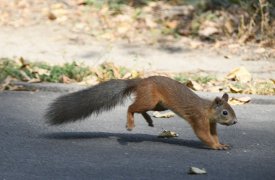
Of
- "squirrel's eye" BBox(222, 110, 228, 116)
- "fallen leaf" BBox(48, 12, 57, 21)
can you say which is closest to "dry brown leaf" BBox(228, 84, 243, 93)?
"squirrel's eye" BBox(222, 110, 228, 116)

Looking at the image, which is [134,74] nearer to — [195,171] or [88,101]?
[88,101]

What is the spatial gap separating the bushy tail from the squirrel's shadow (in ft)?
0.92

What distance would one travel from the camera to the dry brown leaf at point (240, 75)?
983 cm

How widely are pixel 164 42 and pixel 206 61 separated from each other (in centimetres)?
126

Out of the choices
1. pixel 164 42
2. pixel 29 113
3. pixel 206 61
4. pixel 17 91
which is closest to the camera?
pixel 29 113

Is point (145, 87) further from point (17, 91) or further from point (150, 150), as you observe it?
point (17, 91)

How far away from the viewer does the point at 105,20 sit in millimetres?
13336

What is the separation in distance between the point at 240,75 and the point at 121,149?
370cm

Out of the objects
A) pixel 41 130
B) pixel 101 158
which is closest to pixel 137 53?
pixel 41 130

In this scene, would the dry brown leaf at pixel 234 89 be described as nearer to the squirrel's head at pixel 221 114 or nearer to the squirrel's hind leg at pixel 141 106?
the squirrel's head at pixel 221 114

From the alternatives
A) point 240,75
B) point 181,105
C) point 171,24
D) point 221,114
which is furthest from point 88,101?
point 171,24

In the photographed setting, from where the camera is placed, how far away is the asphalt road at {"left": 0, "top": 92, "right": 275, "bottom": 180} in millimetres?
5730

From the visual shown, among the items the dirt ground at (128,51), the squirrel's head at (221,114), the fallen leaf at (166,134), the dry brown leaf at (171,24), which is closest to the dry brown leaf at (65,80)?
the dirt ground at (128,51)

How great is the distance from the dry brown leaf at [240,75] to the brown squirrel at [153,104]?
10.1ft
